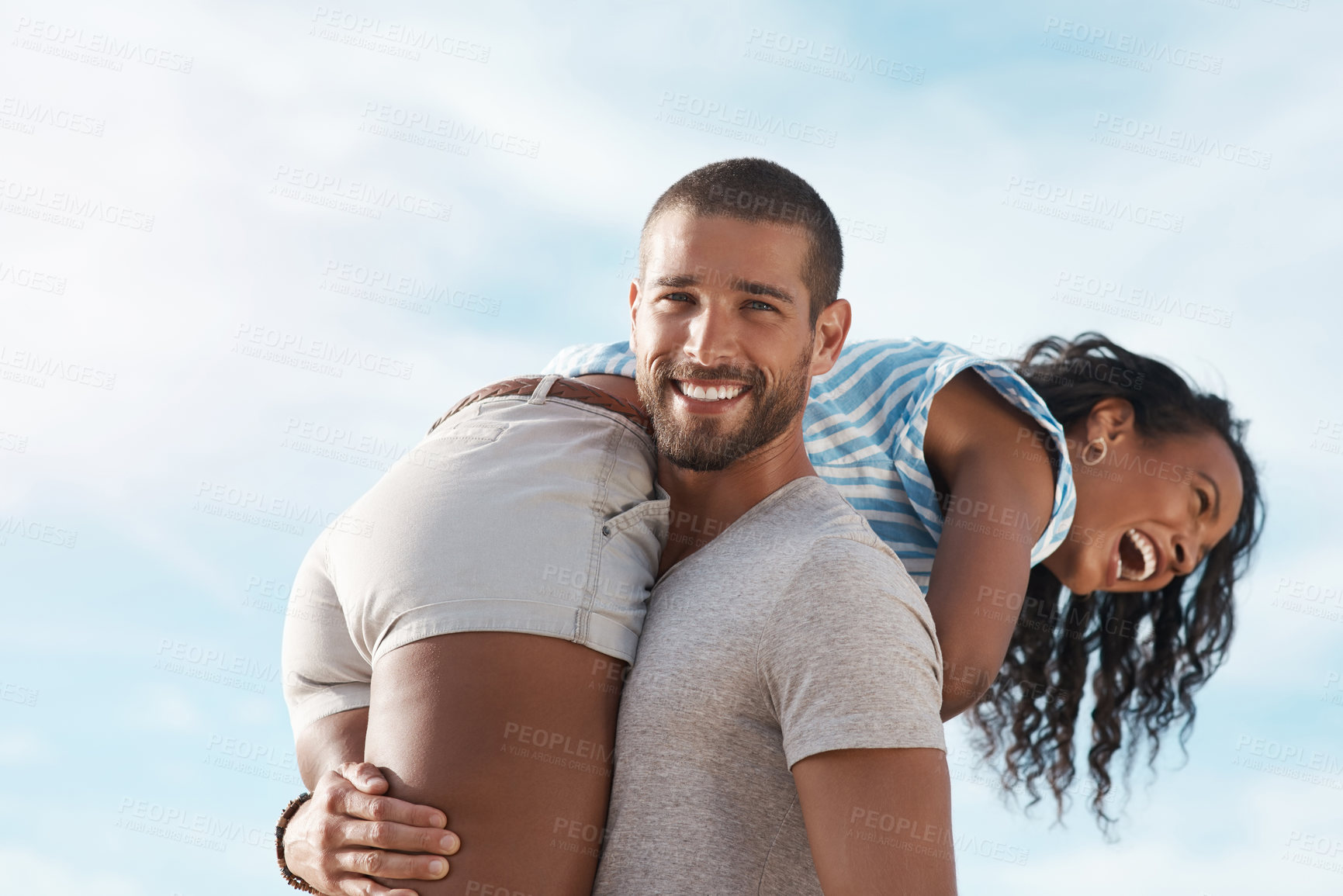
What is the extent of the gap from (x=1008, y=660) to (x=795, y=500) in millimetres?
3138

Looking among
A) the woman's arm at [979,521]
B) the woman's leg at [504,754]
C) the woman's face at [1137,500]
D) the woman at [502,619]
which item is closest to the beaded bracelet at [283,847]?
the woman at [502,619]

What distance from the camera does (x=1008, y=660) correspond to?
17.8 ft

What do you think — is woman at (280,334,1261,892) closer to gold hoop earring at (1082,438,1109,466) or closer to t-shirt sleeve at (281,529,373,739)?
gold hoop earring at (1082,438,1109,466)

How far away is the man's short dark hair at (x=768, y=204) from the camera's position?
8.93 ft

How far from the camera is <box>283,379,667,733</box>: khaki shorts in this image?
2377mm

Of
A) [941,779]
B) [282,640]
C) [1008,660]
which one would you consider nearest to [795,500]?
[941,779]

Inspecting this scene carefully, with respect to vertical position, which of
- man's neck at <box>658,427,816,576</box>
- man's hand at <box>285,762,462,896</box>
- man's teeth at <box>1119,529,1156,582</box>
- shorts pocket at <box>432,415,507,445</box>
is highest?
man's teeth at <box>1119,529,1156,582</box>

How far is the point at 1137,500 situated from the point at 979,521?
1208 mm

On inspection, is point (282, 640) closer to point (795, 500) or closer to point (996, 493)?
point (795, 500)

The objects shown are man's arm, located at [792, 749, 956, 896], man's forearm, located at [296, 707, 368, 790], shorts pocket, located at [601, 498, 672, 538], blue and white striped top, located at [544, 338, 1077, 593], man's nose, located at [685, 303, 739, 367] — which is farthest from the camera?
blue and white striped top, located at [544, 338, 1077, 593]

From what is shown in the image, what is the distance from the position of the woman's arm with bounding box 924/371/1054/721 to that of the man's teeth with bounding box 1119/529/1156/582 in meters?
0.97

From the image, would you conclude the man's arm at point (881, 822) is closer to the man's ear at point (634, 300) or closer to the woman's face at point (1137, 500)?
the man's ear at point (634, 300)

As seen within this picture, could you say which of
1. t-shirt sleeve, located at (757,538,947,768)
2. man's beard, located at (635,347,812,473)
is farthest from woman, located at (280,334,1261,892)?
t-shirt sleeve, located at (757,538,947,768)

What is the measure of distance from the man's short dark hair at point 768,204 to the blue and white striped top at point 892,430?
1.64ft
